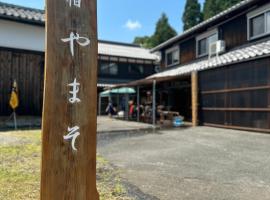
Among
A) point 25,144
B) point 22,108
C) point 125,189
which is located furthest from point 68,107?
point 22,108

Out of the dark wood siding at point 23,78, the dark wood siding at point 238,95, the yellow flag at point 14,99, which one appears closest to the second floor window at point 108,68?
the dark wood siding at point 23,78

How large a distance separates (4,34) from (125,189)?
36.0ft

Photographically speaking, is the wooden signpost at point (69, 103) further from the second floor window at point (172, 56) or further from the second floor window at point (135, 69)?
the second floor window at point (135, 69)

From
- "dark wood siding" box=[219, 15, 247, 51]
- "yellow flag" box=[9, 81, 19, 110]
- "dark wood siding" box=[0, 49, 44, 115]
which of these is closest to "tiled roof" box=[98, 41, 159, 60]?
"dark wood siding" box=[219, 15, 247, 51]

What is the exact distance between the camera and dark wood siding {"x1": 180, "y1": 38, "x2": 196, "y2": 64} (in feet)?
59.7

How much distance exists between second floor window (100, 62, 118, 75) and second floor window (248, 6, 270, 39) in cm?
1543

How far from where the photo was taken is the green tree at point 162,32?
44000 millimetres

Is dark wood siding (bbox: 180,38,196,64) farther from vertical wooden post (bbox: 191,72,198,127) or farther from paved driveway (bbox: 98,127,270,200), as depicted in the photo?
paved driveway (bbox: 98,127,270,200)

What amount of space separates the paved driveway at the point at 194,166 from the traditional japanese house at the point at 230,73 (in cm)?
187

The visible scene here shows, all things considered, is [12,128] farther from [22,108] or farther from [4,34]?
[4,34]

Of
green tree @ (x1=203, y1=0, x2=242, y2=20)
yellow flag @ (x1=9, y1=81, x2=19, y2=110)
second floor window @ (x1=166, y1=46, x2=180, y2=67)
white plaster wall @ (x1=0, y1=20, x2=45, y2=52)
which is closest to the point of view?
yellow flag @ (x1=9, y1=81, x2=19, y2=110)

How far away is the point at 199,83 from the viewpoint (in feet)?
44.1

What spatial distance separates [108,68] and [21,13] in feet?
46.2

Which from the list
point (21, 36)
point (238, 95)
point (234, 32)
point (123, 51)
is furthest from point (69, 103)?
point (123, 51)
